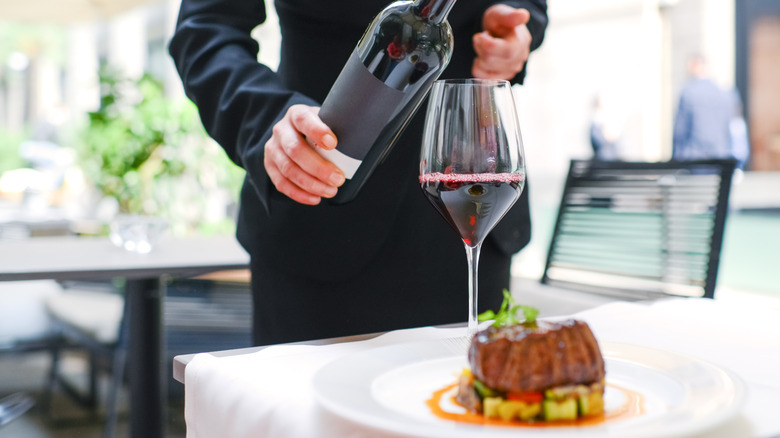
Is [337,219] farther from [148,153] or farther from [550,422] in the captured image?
[148,153]

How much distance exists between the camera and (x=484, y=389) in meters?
0.49

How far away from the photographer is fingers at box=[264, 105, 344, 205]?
2.38 feet

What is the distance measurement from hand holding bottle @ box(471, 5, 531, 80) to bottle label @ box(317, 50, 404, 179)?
9.7 inches

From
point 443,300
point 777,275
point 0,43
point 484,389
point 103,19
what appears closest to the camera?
point 484,389

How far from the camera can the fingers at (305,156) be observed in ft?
2.38

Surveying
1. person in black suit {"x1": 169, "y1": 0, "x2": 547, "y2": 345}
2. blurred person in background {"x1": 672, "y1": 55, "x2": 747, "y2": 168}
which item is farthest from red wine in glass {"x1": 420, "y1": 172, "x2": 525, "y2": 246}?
blurred person in background {"x1": 672, "y1": 55, "x2": 747, "y2": 168}

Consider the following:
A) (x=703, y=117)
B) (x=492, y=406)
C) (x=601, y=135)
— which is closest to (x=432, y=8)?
(x=492, y=406)

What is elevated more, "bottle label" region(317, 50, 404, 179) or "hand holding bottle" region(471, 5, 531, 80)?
"hand holding bottle" region(471, 5, 531, 80)

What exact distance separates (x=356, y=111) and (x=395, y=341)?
234mm

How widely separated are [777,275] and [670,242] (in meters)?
4.24

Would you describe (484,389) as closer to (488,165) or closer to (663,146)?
(488,165)

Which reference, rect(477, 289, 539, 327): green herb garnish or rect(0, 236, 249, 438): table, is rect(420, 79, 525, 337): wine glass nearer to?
rect(477, 289, 539, 327): green herb garnish

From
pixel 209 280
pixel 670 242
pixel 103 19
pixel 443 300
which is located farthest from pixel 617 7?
pixel 443 300

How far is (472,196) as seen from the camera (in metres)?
0.70
